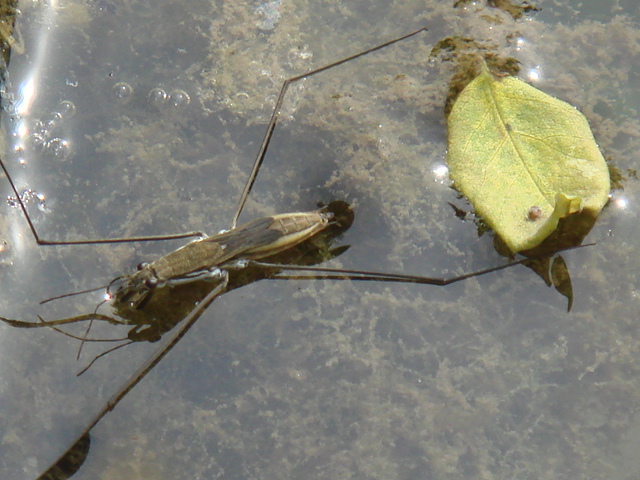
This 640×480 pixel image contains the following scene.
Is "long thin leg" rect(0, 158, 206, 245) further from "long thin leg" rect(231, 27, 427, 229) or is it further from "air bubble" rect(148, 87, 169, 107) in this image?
"air bubble" rect(148, 87, 169, 107)

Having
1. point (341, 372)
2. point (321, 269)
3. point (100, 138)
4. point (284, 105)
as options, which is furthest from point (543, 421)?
point (100, 138)

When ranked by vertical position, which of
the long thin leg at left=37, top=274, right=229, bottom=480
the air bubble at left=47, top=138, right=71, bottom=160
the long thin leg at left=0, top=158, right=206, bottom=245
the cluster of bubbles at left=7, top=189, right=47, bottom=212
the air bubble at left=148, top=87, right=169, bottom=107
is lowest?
the long thin leg at left=37, top=274, right=229, bottom=480

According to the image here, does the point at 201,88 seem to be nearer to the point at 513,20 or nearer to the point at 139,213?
the point at 139,213

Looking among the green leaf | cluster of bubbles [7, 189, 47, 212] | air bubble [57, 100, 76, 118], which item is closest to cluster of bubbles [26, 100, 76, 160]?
air bubble [57, 100, 76, 118]

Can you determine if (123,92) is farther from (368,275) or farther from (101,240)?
(368,275)

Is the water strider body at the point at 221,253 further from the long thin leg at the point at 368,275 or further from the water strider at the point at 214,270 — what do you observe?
the long thin leg at the point at 368,275

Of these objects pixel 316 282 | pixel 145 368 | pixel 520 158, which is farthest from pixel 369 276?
pixel 145 368
